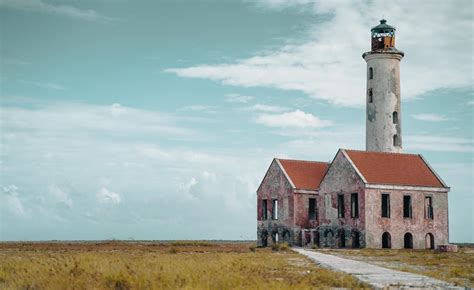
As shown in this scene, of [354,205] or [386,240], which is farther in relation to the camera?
[354,205]

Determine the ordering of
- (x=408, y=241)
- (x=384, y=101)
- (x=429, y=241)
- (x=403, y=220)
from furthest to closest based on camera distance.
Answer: (x=384, y=101), (x=429, y=241), (x=408, y=241), (x=403, y=220)

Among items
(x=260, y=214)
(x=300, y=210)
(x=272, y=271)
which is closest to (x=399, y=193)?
(x=300, y=210)

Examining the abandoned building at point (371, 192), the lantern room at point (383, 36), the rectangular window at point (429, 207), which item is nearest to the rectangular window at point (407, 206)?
the abandoned building at point (371, 192)

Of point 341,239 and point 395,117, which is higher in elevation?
point 395,117

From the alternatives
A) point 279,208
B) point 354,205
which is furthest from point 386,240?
point 279,208

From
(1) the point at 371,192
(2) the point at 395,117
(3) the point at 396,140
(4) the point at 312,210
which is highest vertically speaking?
(2) the point at 395,117

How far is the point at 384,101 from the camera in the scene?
49.7 metres

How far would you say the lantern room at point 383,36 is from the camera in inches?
2004

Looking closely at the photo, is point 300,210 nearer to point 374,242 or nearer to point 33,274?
point 374,242

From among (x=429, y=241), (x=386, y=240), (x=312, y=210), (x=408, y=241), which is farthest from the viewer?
(x=312, y=210)

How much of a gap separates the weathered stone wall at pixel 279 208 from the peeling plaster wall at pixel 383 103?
Answer: 751 cm

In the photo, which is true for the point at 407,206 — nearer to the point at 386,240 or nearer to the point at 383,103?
the point at 386,240

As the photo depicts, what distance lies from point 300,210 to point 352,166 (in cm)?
575

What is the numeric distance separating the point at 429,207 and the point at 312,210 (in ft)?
25.9
